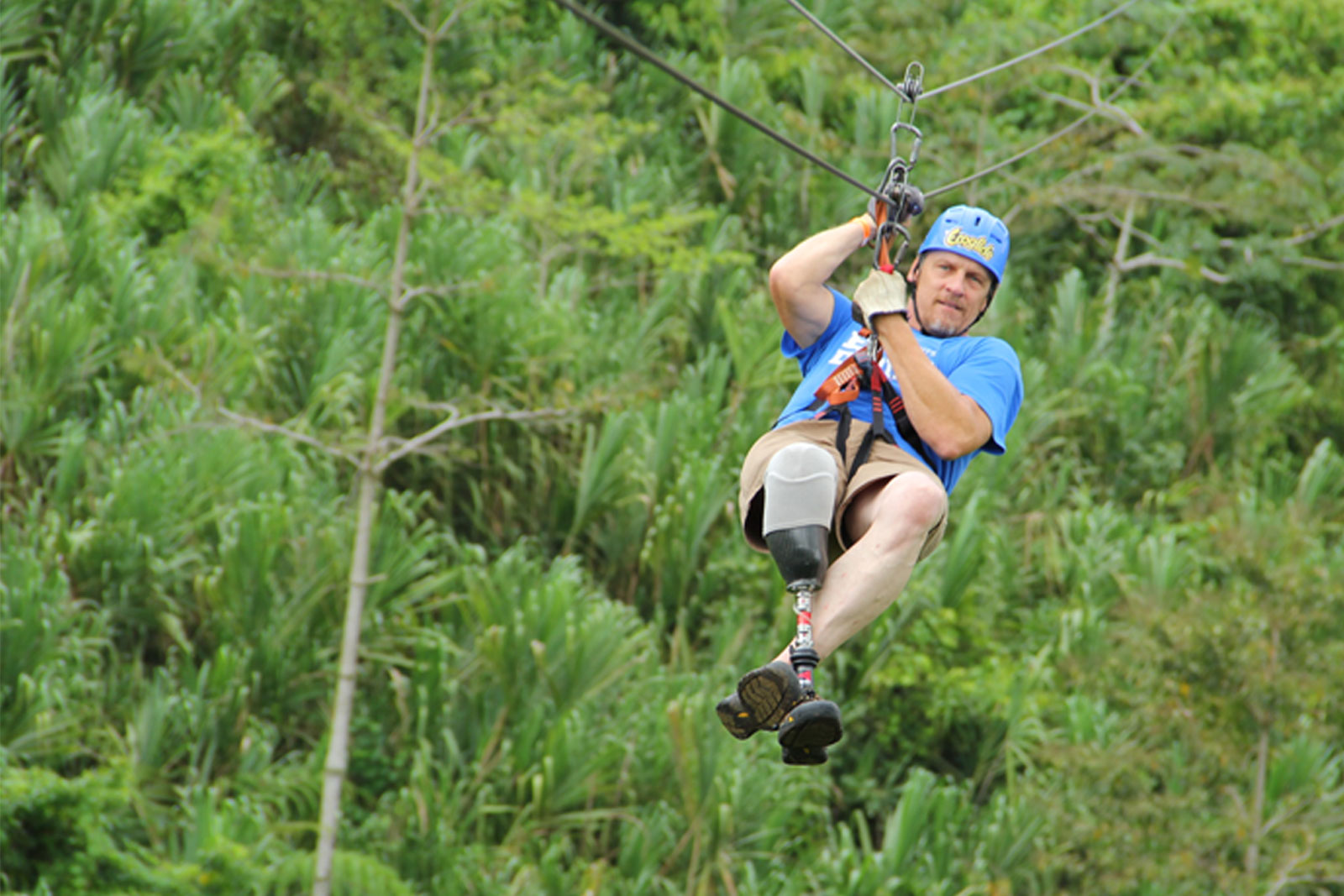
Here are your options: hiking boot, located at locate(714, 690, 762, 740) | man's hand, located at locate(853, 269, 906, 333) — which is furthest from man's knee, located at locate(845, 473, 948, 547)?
hiking boot, located at locate(714, 690, 762, 740)

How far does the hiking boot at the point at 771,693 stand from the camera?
131 inches

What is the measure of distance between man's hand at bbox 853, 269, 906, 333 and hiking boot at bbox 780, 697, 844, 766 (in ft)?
2.69

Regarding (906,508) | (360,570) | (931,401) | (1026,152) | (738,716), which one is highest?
(1026,152)

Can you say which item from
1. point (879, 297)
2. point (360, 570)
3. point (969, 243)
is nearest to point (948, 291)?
point (969, 243)

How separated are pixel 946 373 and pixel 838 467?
340 mm

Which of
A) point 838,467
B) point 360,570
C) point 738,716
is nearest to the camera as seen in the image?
point 738,716

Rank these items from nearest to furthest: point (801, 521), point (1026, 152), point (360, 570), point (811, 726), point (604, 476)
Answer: point (811, 726)
point (801, 521)
point (1026, 152)
point (360, 570)
point (604, 476)

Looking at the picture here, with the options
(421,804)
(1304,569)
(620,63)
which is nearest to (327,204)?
(620,63)

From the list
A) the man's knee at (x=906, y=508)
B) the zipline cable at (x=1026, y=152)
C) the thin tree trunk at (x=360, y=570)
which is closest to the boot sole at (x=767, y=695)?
the man's knee at (x=906, y=508)

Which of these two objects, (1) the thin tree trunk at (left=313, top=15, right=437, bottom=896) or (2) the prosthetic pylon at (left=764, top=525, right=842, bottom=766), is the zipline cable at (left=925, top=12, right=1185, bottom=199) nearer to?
(2) the prosthetic pylon at (left=764, top=525, right=842, bottom=766)

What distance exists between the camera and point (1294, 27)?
1524 cm

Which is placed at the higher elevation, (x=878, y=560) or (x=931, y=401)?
(x=931, y=401)

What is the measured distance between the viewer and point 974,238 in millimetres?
3756

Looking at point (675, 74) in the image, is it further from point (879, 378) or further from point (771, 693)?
point (771, 693)
